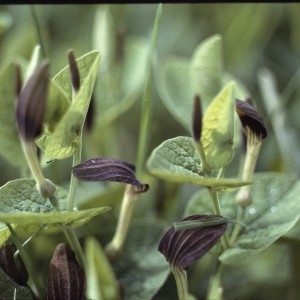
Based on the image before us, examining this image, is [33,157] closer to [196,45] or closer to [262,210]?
[262,210]

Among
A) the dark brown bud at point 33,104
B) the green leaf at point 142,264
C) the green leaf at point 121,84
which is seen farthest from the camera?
the green leaf at point 121,84

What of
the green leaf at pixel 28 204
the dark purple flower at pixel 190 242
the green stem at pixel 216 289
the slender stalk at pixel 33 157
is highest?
the slender stalk at pixel 33 157

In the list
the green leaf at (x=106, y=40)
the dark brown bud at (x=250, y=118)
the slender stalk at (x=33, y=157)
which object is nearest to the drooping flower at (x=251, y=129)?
the dark brown bud at (x=250, y=118)

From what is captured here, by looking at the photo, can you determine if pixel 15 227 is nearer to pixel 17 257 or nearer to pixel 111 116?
pixel 17 257

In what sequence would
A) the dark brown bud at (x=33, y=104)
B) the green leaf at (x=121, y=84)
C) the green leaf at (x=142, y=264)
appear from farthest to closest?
the green leaf at (x=121, y=84) < the green leaf at (x=142, y=264) < the dark brown bud at (x=33, y=104)

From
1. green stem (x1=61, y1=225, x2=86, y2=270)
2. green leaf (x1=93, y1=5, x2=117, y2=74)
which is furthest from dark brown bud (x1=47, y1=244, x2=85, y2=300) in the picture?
green leaf (x1=93, y1=5, x2=117, y2=74)

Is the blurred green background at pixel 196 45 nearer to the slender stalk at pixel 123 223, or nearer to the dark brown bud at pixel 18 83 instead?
the slender stalk at pixel 123 223

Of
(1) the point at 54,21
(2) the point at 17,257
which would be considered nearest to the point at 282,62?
(1) the point at 54,21
